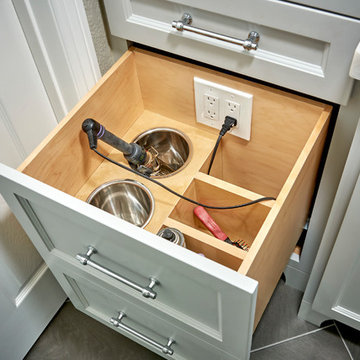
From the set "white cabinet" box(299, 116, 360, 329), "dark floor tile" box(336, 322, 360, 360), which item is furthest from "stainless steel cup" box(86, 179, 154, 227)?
"dark floor tile" box(336, 322, 360, 360)

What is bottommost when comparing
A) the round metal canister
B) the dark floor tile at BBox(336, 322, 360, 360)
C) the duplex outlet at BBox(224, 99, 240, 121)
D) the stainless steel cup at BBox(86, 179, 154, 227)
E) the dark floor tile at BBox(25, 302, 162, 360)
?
the dark floor tile at BBox(25, 302, 162, 360)

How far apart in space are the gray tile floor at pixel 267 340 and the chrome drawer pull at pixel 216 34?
79cm

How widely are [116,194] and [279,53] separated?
0.43 m

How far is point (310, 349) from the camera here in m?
1.24

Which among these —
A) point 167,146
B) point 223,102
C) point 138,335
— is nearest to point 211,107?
point 223,102

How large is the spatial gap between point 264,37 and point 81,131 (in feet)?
1.26

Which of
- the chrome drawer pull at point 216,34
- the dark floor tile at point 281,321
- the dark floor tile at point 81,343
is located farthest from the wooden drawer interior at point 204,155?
the dark floor tile at point 81,343

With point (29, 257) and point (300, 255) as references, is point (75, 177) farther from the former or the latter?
point (300, 255)

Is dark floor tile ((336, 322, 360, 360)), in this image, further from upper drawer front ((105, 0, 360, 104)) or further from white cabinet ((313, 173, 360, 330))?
upper drawer front ((105, 0, 360, 104))

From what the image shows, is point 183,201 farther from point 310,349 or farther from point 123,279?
point 310,349

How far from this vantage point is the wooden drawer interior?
0.82m

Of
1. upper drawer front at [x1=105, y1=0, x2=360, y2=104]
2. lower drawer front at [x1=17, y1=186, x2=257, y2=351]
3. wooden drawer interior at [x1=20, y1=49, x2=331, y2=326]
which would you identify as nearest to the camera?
lower drawer front at [x1=17, y1=186, x2=257, y2=351]

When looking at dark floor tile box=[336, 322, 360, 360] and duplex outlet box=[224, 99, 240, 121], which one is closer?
duplex outlet box=[224, 99, 240, 121]

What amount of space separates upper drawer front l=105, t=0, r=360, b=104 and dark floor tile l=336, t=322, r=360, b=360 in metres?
0.74
